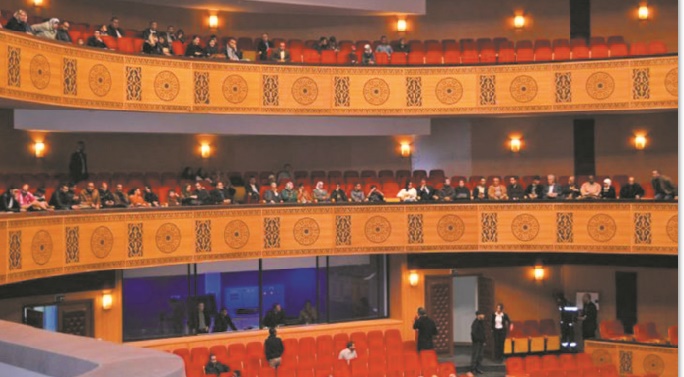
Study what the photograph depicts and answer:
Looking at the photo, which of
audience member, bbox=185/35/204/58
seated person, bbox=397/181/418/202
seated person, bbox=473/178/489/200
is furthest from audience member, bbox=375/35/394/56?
audience member, bbox=185/35/204/58

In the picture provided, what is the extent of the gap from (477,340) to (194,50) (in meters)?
9.56

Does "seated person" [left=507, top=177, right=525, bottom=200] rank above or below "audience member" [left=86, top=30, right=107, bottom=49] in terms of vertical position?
below

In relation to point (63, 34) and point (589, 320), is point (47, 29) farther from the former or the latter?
point (589, 320)

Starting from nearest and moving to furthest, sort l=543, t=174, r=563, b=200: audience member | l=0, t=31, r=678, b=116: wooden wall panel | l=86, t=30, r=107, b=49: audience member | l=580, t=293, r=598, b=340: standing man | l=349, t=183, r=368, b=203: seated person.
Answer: l=86, t=30, r=107, b=49: audience member
l=0, t=31, r=678, b=116: wooden wall panel
l=543, t=174, r=563, b=200: audience member
l=349, t=183, r=368, b=203: seated person
l=580, t=293, r=598, b=340: standing man

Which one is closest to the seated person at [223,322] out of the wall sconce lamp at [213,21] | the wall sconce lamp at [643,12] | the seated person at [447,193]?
the seated person at [447,193]

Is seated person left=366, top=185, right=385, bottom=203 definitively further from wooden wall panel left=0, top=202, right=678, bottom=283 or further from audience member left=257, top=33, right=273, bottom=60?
audience member left=257, top=33, right=273, bottom=60

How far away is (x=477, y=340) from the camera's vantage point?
73.0 feet

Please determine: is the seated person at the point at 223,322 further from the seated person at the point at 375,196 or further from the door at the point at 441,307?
the door at the point at 441,307

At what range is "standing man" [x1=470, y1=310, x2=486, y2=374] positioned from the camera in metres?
22.1

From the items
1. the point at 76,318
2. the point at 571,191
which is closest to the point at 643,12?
the point at 571,191

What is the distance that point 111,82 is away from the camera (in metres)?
19.8

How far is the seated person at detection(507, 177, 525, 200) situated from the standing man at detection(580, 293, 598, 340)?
3.57 m

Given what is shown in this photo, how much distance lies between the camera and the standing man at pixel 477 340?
871 inches

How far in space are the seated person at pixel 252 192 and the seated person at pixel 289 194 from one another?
0.58m
